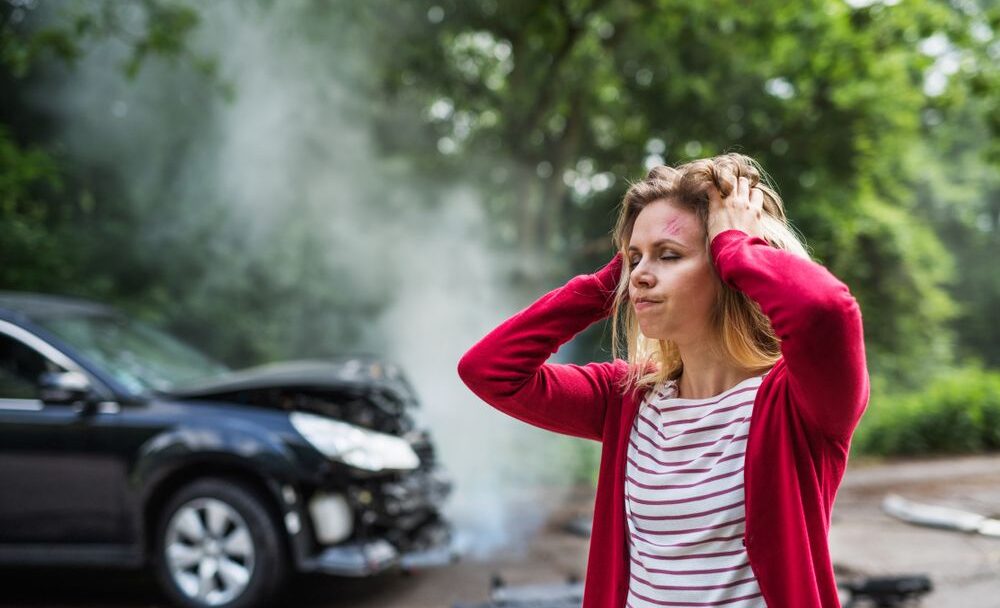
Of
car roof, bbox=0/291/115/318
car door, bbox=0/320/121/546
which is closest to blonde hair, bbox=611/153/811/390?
car door, bbox=0/320/121/546

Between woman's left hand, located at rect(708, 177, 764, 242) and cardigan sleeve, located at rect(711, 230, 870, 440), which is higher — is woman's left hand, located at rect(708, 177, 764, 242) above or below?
above

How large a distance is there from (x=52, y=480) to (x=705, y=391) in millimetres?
4076

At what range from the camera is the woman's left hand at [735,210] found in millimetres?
1675

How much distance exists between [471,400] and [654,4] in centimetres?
470

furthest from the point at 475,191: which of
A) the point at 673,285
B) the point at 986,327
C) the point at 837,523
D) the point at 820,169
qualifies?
the point at 986,327

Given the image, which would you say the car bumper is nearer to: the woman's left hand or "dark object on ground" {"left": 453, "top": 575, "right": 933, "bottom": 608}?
"dark object on ground" {"left": 453, "top": 575, "right": 933, "bottom": 608}

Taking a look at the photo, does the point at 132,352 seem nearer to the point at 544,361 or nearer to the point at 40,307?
the point at 40,307

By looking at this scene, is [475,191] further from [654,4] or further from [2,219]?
[2,219]

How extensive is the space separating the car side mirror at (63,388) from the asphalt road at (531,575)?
1.15 m

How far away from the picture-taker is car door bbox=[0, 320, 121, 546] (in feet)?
15.3

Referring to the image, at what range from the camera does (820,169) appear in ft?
33.2

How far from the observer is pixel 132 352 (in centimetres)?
536

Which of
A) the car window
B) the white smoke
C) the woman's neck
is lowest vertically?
the woman's neck

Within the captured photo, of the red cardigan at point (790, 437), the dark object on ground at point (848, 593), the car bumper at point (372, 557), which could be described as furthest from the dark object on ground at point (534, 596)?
the red cardigan at point (790, 437)
